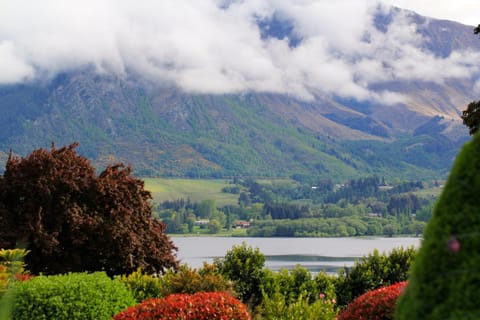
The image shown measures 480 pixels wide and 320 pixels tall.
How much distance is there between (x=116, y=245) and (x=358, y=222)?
557 ft

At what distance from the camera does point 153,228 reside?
24797 millimetres

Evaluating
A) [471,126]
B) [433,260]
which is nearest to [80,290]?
[471,126]

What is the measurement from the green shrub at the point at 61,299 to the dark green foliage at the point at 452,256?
12.2 m

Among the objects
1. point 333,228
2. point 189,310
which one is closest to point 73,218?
point 189,310

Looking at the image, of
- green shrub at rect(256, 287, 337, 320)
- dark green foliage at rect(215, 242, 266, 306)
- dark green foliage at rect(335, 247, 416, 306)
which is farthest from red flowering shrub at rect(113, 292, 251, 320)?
dark green foliage at rect(335, 247, 416, 306)

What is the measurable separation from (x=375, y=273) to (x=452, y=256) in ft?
55.2

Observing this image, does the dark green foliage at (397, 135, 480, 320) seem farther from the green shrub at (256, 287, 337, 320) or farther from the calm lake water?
the calm lake water

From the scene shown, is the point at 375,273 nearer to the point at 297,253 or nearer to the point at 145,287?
the point at 145,287

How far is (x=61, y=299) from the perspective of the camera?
49.5ft

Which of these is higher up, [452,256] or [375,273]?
[452,256]

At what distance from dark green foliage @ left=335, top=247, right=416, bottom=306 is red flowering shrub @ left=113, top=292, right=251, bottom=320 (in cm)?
710

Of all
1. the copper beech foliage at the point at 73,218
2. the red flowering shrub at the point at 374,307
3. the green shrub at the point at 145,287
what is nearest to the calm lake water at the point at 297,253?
the copper beech foliage at the point at 73,218

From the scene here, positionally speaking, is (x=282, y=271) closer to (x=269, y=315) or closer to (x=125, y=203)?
(x=269, y=315)

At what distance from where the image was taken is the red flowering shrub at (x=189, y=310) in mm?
13125
